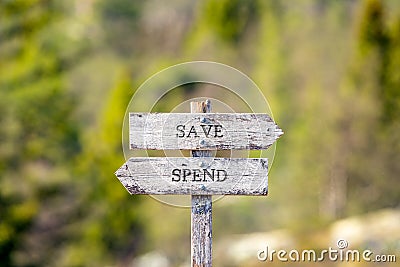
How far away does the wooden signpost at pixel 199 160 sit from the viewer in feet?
13.5

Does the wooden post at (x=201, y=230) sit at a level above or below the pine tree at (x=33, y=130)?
below

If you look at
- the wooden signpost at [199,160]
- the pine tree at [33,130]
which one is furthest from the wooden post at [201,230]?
the pine tree at [33,130]

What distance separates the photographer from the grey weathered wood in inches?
162

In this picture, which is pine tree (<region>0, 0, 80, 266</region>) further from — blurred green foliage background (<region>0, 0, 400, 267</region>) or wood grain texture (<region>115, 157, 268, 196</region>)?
wood grain texture (<region>115, 157, 268, 196</region>)

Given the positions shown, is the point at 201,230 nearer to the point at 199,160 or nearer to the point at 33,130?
the point at 199,160

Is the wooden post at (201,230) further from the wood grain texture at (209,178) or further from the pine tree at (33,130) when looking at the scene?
the pine tree at (33,130)

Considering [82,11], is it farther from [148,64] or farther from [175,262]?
[175,262]

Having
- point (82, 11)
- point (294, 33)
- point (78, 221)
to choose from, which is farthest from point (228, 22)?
point (78, 221)

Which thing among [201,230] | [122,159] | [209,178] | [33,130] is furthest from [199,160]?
[122,159]

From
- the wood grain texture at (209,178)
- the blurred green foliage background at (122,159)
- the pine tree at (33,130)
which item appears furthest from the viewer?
the blurred green foliage background at (122,159)

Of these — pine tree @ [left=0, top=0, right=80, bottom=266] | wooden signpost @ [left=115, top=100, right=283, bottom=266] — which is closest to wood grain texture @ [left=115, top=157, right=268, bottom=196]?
wooden signpost @ [left=115, top=100, right=283, bottom=266]

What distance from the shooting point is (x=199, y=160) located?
4.11m

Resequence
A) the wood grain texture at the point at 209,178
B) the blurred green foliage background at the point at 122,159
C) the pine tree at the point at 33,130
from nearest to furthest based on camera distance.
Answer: the wood grain texture at the point at 209,178, the pine tree at the point at 33,130, the blurred green foliage background at the point at 122,159

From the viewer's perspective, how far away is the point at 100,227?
2047 cm
